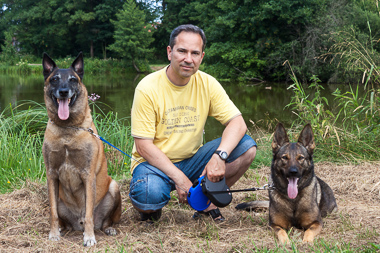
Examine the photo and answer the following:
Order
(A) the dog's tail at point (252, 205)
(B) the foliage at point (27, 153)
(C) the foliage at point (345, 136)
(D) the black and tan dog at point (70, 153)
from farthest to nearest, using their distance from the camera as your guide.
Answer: (C) the foliage at point (345, 136), (B) the foliage at point (27, 153), (A) the dog's tail at point (252, 205), (D) the black and tan dog at point (70, 153)

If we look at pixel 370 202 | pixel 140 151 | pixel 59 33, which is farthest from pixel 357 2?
pixel 59 33

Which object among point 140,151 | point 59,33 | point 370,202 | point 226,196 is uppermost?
point 59,33

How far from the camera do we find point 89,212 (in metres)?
2.68

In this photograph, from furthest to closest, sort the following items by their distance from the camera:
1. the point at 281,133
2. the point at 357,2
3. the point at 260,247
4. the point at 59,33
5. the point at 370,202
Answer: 1. the point at 59,33
2. the point at 357,2
3. the point at 370,202
4. the point at 281,133
5. the point at 260,247

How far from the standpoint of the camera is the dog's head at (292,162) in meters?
2.75

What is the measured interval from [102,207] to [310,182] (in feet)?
5.60

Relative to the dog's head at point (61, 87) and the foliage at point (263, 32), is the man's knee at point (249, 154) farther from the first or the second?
the foliage at point (263, 32)

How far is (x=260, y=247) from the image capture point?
2.44 m

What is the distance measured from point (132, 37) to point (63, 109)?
94.0 ft

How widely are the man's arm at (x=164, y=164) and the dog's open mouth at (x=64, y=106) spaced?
0.60 metres

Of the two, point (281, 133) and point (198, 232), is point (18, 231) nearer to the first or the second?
point (198, 232)

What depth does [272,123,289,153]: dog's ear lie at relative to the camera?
9.56 ft

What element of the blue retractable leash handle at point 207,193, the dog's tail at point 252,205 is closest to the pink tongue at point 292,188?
the blue retractable leash handle at point 207,193

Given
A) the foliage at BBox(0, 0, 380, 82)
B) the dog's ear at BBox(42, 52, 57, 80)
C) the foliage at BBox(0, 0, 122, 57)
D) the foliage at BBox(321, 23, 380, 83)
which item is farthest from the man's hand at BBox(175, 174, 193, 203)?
the foliage at BBox(0, 0, 122, 57)
